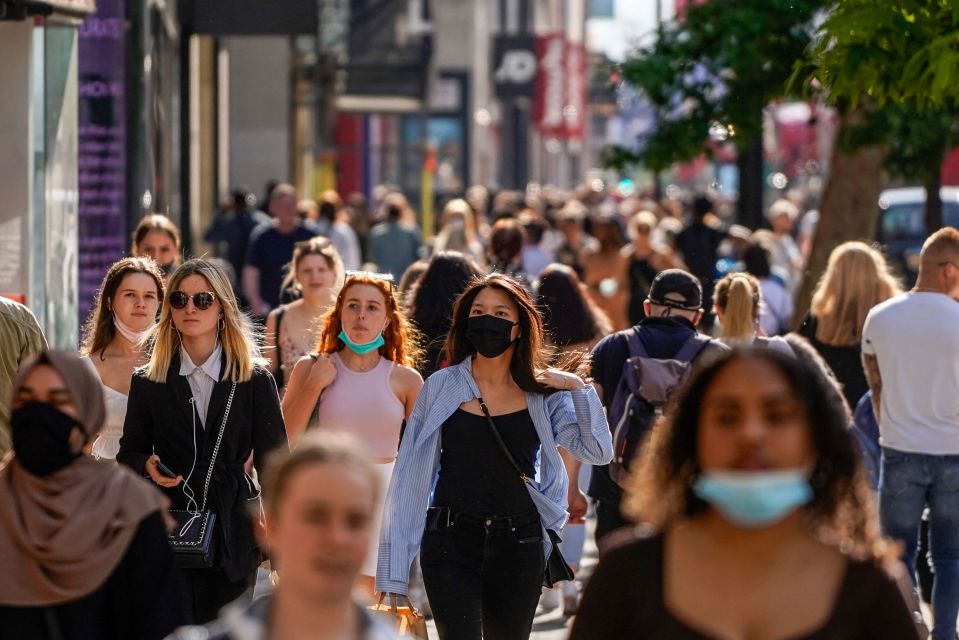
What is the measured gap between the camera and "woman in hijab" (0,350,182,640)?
4.09m

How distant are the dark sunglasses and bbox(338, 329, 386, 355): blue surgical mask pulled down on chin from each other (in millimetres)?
973

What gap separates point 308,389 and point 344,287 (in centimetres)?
58

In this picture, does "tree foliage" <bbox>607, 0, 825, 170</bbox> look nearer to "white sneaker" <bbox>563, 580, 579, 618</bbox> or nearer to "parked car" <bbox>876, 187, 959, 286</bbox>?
"white sneaker" <bbox>563, 580, 579, 618</bbox>

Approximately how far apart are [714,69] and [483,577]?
795 centimetres

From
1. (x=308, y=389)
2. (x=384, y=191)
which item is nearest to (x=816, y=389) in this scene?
(x=308, y=389)

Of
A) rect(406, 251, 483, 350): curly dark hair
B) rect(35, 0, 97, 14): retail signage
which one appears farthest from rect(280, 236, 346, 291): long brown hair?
rect(35, 0, 97, 14): retail signage

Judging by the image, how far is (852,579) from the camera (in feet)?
11.3

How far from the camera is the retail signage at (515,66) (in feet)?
181

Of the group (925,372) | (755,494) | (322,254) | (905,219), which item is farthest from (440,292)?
(905,219)

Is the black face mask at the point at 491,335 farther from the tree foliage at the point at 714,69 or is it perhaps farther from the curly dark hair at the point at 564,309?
the tree foliage at the point at 714,69

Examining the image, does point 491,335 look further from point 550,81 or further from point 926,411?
point 550,81

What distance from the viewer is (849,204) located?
15.2m

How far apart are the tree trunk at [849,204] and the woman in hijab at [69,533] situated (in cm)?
1127

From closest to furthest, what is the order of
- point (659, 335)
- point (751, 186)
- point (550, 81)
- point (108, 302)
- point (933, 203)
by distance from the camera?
1. point (108, 302)
2. point (659, 335)
3. point (933, 203)
4. point (751, 186)
5. point (550, 81)
